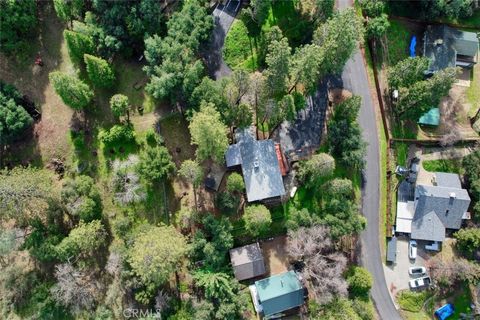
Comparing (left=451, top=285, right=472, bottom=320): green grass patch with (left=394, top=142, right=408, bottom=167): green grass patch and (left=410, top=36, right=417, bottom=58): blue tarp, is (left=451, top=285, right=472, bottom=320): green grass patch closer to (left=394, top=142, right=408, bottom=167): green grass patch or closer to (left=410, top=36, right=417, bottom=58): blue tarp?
(left=394, top=142, right=408, bottom=167): green grass patch

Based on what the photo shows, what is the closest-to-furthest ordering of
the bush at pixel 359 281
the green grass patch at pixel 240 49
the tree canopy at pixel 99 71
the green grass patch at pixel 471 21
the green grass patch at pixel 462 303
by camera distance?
1. the tree canopy at pixel 99 71
2. the bush at pixel 359 281
3. the green grass patch at pixel 462 303
4. the green grass patch at pixel 240 49
5. the green grass patch at pixel 471 21

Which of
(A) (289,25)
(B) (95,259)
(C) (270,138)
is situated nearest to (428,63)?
(A) (289,25)

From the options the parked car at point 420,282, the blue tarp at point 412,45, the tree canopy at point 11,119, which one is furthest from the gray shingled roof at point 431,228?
the tree canopy at point 11,119

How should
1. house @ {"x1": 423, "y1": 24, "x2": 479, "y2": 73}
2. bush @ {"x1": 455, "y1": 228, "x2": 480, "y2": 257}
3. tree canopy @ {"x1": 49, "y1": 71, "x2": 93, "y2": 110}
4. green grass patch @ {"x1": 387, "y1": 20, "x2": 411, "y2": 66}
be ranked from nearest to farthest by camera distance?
tree canopy @ {"x1": 49, "y1": 71, "x2": 93, "y2": 110}
bush @ {"x1": 455, "y1": 228, "x2": 480, "y2": 257}
house @ {"x1": 423, "y1": 24, "x2": 479, "y2": 73}
green grass patch @ {"x1": 387, "y1": 20, "x2": 411, "y2": 66}

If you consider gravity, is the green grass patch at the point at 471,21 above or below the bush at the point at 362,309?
above

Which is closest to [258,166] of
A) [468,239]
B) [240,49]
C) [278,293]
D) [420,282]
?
[278,293]

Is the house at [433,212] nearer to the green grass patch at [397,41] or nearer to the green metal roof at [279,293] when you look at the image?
the green metal roof at [279,293]

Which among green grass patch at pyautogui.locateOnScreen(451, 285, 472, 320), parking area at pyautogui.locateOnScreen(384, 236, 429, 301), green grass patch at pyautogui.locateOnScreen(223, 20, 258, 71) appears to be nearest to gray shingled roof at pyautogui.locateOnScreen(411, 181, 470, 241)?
parking area at pyautogui.locateOnScreen(384, 236, 429, 301)

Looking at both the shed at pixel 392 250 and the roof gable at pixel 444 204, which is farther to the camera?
the shed at pixel 392 250
